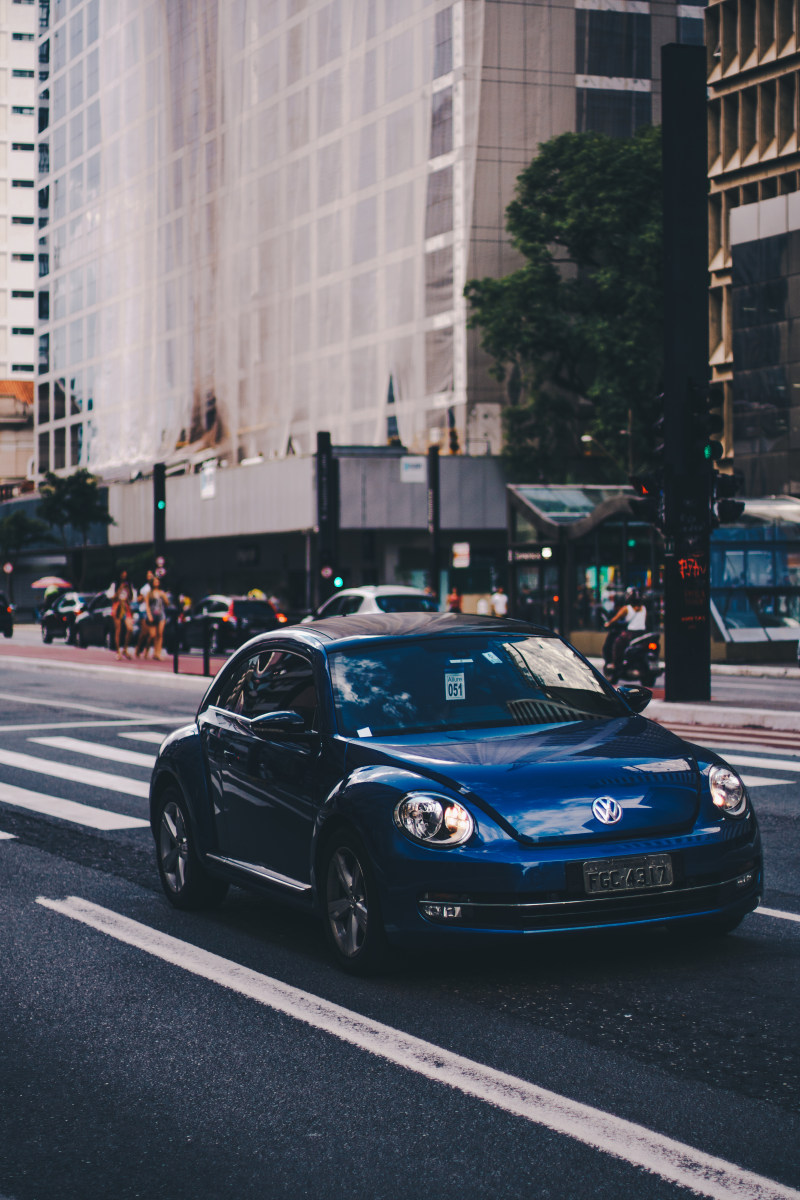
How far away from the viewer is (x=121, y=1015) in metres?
5.87

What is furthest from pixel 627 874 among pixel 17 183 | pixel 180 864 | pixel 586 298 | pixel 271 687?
pixel 17 183

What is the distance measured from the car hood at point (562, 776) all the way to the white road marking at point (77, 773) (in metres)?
6.72

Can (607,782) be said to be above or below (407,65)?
below

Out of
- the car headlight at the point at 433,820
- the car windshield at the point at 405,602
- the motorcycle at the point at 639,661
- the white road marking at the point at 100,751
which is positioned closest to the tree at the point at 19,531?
the car windshield at the point at 405,602

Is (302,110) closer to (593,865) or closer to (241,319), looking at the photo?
(241,319)

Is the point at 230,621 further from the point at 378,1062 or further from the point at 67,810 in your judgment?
the point at 378,1062

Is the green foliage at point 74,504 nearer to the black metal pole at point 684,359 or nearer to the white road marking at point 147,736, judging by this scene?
the black metal pole at point 684,359

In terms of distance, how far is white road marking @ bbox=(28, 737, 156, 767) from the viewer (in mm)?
15344

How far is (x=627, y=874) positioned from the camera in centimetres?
589

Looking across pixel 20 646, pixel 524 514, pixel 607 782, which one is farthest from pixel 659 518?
pixel 20 646

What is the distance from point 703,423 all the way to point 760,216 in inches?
1346

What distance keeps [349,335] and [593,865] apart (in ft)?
191

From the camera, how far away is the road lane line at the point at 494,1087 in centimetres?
397

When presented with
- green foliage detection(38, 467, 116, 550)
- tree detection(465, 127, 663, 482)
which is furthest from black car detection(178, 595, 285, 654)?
green foliage detection(38, 467, 116, 550)
